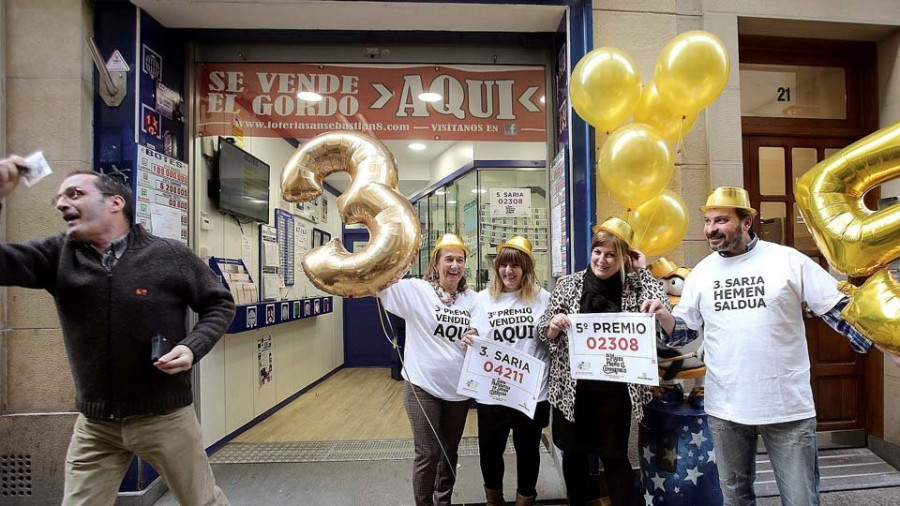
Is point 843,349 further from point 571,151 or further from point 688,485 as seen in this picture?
point 571,151

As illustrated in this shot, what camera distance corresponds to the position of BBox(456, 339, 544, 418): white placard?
6.79 ft

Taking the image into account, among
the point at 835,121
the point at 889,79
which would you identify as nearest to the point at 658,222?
the point at 835,121

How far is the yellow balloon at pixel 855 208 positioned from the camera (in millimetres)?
1032

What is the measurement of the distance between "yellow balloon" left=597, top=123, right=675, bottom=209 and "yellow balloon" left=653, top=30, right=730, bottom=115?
0.83 ft

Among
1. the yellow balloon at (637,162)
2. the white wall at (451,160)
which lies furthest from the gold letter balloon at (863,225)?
the white wall at (451,160)

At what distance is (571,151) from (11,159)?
100 inches

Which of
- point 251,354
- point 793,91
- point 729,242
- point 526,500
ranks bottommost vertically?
point 526,500

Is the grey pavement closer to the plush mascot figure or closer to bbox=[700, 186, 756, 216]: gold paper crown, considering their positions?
the plush mascot figure

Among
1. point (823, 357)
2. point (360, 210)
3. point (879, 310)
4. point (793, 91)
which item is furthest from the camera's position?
point (793, 91)

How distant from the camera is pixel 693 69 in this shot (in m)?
2.22

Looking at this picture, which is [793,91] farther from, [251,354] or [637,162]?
[251,354]

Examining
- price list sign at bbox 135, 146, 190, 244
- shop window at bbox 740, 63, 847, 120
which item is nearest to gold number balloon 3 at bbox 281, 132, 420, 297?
price list sign at bbox 135, 146, 190, 244

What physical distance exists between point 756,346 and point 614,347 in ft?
1.69

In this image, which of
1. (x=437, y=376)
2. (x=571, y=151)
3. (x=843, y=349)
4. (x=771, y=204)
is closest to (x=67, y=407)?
(x=437, y=376)
